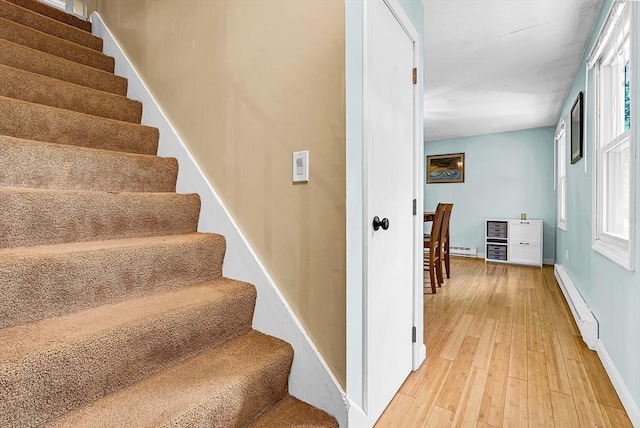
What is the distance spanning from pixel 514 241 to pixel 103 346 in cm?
573

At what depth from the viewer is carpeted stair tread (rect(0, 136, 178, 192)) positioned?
4.01 ft

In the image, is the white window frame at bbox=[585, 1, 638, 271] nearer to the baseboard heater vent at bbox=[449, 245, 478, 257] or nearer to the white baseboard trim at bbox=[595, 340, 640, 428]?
the white baseboard trim at bbox=[595, 340, 640, 428]

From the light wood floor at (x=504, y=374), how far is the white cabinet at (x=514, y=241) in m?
2.15

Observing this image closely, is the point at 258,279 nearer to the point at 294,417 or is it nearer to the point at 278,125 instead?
the point at 294,417

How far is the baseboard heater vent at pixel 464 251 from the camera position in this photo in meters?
6.01

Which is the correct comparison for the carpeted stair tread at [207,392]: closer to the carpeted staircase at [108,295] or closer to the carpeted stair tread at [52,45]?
the carpeted staircase at [108,295]

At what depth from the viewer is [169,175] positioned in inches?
68.5

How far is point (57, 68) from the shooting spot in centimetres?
184

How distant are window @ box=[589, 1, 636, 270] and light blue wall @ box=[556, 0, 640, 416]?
5.8 inches

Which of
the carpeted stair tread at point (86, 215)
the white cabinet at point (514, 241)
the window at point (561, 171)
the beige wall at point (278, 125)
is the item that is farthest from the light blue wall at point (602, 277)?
the carpeted stair tread at point (86, 215)

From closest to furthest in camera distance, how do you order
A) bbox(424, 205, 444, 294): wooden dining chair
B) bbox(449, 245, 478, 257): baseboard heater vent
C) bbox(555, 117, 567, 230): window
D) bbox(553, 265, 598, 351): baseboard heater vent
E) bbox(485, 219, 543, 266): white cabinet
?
bbox(553, 265, 598, 351): baseboard heater vent, bbox(424, 205, 444, 294): wooden dining chair, bbox(555, 117, 567, 230): window, bbox(485, 219, 543, 266): white cabinet, bbox(449, 245, 478, 257): baseboard heater vent

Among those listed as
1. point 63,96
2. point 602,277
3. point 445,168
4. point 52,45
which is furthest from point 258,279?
point 445,168

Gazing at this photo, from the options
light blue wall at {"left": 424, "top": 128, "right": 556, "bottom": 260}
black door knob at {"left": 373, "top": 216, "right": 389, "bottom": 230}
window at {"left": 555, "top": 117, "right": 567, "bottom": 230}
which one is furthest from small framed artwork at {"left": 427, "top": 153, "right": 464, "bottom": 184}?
black door knob at {"left": 373, "top": 216, "right": 389, "bottom": 230}

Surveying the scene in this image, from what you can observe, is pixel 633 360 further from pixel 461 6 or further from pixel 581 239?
pixel 461 6
